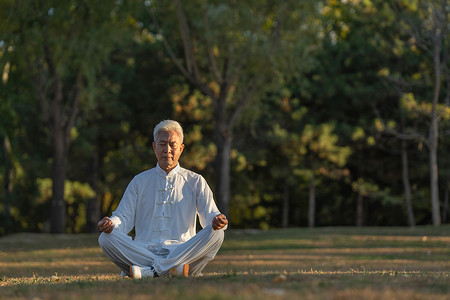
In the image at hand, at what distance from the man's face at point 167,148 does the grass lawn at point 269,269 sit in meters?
1.26

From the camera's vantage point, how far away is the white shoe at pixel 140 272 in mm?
6641

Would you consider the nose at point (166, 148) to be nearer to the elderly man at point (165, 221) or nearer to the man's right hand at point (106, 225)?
the elderly man at point (165, 221)

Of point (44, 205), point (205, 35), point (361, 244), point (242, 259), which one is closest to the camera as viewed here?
point (242, 259)

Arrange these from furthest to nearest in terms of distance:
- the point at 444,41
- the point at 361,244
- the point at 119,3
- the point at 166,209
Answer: the point at 444,41, the point at 119,3, the point at 361,244, the point at 166,209

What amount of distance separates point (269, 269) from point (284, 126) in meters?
20.3

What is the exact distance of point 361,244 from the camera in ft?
55.8

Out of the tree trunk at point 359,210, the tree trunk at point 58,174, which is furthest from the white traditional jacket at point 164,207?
the tree trunk at point 359,210

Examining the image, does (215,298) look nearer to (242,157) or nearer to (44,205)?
(242,157)

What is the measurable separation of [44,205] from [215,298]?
29949mm

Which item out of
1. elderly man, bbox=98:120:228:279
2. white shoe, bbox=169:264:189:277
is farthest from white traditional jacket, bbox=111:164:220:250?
white shoe, bbox=169:264:189:277

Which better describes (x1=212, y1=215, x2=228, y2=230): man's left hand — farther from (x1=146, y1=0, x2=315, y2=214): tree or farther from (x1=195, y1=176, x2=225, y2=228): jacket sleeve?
(x1=146, y1=0, x2=315, y2=214): tree

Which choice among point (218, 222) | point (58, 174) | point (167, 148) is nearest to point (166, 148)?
point (167, 148)

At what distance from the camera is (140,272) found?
6695 mm

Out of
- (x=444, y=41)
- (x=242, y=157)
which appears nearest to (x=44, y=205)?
(x=242, y=157)
